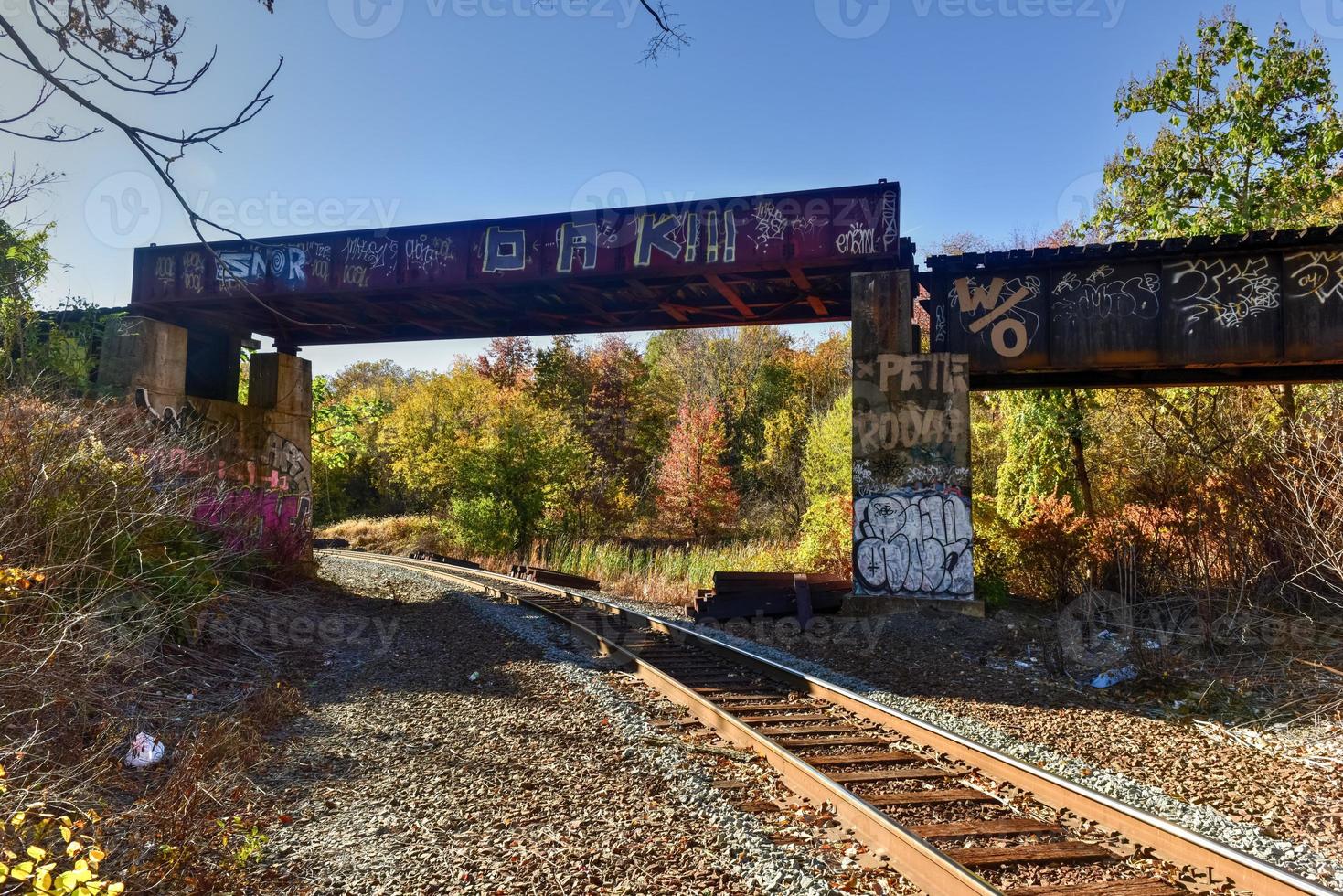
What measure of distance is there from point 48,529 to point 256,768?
278cm

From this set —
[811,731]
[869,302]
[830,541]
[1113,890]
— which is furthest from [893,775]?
[830,541]

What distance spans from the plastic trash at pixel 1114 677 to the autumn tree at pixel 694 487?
25196 millimetres

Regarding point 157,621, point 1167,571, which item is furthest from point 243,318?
point 1167,571

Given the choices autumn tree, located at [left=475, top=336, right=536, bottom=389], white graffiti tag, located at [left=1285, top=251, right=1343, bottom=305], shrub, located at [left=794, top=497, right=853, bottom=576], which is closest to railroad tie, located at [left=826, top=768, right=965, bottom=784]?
white graffiti tag, located at [left=1285, top=251, right=1343, bottom=305]

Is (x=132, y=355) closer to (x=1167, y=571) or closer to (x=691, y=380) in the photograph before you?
(x=1167, y=571)

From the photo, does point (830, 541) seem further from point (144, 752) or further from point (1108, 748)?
point (144, 752)

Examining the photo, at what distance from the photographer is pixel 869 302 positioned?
12289 mm

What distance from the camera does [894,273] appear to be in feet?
39.9

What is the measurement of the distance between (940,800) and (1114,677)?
15.3 ft

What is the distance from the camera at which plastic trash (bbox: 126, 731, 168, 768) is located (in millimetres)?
5348

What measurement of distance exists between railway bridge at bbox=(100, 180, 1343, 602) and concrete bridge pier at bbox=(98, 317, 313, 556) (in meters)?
0.07

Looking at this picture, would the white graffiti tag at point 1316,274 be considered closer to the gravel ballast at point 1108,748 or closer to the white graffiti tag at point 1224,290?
the white graffiti tag at point 1224,290

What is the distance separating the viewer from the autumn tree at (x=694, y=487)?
33906 mm

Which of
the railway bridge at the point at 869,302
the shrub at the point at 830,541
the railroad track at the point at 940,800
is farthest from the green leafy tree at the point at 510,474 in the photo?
the railroad track at the point at 940,800
